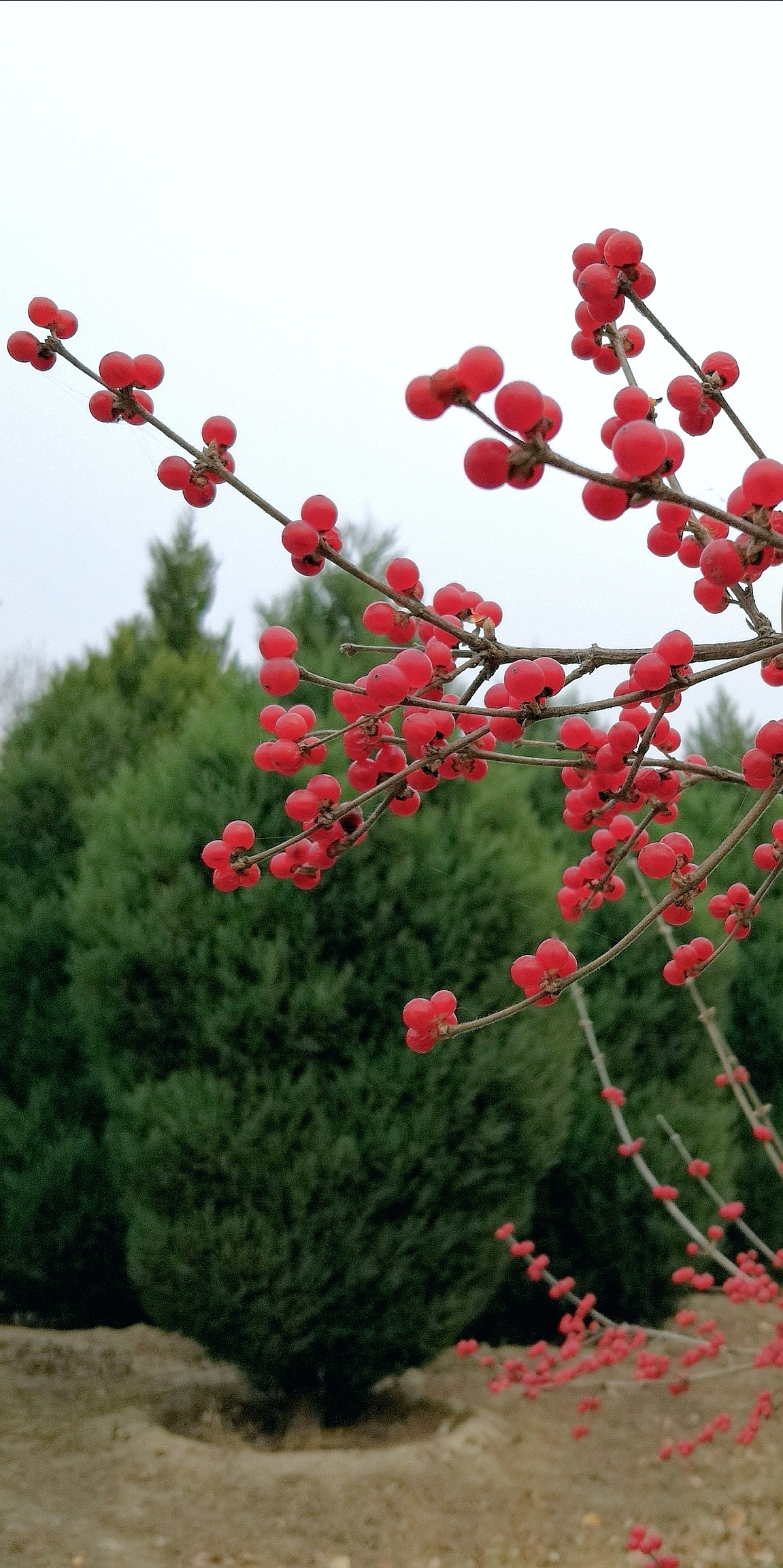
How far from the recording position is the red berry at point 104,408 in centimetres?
97

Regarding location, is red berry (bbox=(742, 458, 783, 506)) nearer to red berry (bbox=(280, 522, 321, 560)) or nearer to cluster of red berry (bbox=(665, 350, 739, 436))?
cluster of red berry (bbox=(665, 350, 739, 436))

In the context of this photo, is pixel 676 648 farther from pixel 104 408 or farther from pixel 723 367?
pixel 104 408

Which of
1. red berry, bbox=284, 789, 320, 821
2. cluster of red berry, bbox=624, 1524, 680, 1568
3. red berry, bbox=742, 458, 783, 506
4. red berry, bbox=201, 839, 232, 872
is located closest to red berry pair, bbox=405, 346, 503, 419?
red berry, bbox=742, 458, 783, 506

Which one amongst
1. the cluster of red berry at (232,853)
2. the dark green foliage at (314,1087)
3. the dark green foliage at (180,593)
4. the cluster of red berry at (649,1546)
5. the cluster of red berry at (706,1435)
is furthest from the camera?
the dark green foliage at (180,593)

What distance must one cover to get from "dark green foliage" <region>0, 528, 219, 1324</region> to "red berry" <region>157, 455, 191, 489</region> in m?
3.44

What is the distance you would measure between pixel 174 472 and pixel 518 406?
17.6 inches

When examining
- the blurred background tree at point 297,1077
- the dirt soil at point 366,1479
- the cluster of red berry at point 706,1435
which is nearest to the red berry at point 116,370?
the blurred background tree at point 297,1077

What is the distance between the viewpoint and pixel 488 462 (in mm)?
620

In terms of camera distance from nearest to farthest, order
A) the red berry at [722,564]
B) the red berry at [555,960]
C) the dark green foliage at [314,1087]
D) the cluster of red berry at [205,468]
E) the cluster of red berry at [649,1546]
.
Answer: the red berry at [722,564], the cluster of red berry at [205,468], the red berry at [555,960], the cluster of red berry at [649,1546], the dark green foliage at [314,1087]

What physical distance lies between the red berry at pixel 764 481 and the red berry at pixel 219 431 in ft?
1.53

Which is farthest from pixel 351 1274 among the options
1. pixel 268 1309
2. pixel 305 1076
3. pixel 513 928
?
pixel 513 928

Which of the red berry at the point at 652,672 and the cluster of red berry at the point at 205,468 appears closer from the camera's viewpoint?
the red berry at the point at 652,672

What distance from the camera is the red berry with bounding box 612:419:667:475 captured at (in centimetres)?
64

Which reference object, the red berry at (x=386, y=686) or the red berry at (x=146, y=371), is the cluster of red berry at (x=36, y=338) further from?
the red berry at (x=386, y=686)
